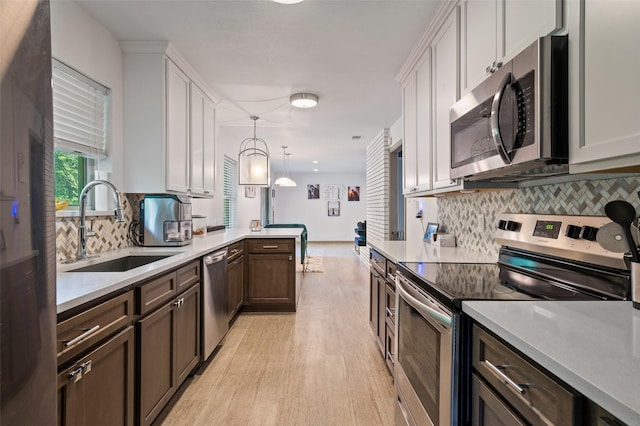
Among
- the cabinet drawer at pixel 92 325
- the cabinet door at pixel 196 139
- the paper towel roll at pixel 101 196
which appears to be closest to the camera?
the cabinet drawer at pixel 92 325

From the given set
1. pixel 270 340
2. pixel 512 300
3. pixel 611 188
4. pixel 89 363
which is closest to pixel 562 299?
pixel 512 300

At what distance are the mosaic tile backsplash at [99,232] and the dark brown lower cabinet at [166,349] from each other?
70cm

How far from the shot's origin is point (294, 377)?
7.77 ft

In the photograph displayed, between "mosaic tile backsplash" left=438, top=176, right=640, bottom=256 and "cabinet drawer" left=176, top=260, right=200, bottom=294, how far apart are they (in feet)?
6.42

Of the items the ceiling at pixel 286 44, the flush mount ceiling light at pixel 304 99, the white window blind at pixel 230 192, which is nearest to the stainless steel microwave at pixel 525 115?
the ceiling at pixel 286 44

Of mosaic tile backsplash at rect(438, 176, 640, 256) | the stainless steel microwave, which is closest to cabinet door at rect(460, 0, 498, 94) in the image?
the stainless steel microwave

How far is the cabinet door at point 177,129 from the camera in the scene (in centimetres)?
266

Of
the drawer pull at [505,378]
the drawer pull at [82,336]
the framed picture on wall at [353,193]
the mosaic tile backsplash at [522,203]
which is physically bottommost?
the drawer pull at [82,336]

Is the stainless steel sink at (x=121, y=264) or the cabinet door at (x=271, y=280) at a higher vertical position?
the stainless steel sink at (x=121, y=264)

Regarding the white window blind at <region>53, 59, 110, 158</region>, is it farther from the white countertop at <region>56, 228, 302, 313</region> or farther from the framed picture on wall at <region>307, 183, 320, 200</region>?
the framed picture on wall at <region>307, 183, 320, 200</region>

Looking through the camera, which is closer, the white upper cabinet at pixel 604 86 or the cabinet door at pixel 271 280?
the white upper cabinet at pixel 604 86

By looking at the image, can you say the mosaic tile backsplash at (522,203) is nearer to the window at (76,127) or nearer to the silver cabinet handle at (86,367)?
the silver cabinet handle at (86,367)

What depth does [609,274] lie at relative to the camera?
1.14m

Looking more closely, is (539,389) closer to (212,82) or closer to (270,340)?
(270,340)
